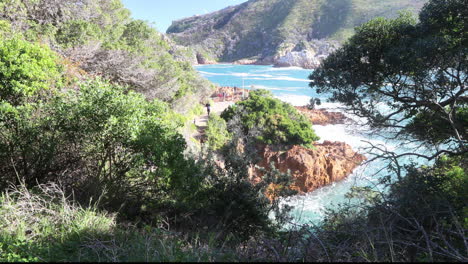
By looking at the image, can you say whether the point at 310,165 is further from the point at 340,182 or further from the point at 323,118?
the point at 323,118

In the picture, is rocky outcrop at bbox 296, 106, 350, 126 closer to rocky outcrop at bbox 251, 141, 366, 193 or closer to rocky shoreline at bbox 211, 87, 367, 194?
rocky shoreline at bbox 211, 87, 367, 194

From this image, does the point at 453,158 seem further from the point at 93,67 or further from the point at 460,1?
the point at 93,67

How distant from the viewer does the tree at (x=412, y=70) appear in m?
5.59

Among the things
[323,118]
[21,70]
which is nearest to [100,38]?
[21,70]

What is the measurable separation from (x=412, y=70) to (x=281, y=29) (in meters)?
82.5

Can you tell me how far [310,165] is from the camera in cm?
1558

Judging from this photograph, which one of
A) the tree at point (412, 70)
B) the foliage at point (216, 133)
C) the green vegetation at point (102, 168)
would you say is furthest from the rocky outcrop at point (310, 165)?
the green vegetation at point (102, 168)

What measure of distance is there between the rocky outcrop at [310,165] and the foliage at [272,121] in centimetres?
98

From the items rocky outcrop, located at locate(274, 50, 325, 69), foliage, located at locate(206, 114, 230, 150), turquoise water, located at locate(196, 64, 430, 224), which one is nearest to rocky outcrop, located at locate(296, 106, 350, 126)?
turquoise water, located at locate(196, 64, 430, 224)

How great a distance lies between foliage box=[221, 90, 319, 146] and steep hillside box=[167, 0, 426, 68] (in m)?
39.3

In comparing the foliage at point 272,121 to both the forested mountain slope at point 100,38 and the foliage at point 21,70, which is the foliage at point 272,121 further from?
the foliage at point 21,70

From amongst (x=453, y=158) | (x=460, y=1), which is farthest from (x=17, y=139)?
(x=453, y=158)

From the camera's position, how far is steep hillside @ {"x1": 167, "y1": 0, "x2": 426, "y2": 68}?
64.5 m

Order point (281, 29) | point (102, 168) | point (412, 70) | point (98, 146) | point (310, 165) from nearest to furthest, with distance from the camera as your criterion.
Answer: point (412, 70)
point (98, 146)
point (102, 168)
point (310, 165)
point (281, 29)
